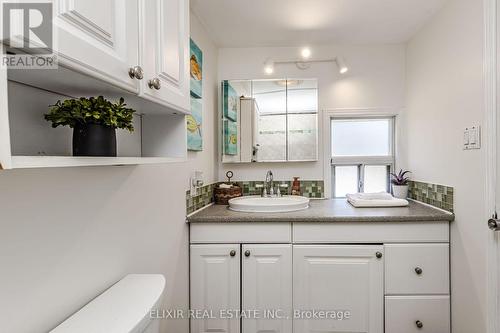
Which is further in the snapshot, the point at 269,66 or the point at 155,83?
the point at 269,66

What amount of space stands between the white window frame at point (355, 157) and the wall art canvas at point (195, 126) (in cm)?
111

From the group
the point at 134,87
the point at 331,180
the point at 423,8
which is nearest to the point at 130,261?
the point at 134,87

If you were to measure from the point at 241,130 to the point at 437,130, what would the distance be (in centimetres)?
144

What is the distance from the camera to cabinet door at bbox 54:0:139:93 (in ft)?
1.69

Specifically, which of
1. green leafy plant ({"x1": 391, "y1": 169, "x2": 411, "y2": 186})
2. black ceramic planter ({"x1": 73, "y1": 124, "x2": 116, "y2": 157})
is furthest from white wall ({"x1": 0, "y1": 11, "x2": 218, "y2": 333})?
green leafy plant ({"x1": 391, "y1": 169, "x2": 411, "y2": 186})

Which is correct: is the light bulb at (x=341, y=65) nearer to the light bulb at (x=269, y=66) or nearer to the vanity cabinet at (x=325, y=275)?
the light bulb at (x=269, y=66)

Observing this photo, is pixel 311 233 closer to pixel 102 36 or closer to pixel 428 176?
pixel 428 176

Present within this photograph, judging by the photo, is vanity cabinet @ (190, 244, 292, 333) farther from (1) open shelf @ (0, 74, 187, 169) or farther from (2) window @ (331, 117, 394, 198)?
(2) window @ (331, 117, 394, 198)

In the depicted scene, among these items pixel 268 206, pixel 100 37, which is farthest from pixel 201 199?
pixel 100 37

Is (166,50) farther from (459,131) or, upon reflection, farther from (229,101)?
(459,131)

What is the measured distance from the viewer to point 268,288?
1.67m

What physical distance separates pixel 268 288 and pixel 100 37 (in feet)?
5.14

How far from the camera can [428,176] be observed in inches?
75.6

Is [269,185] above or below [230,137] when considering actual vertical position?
below
